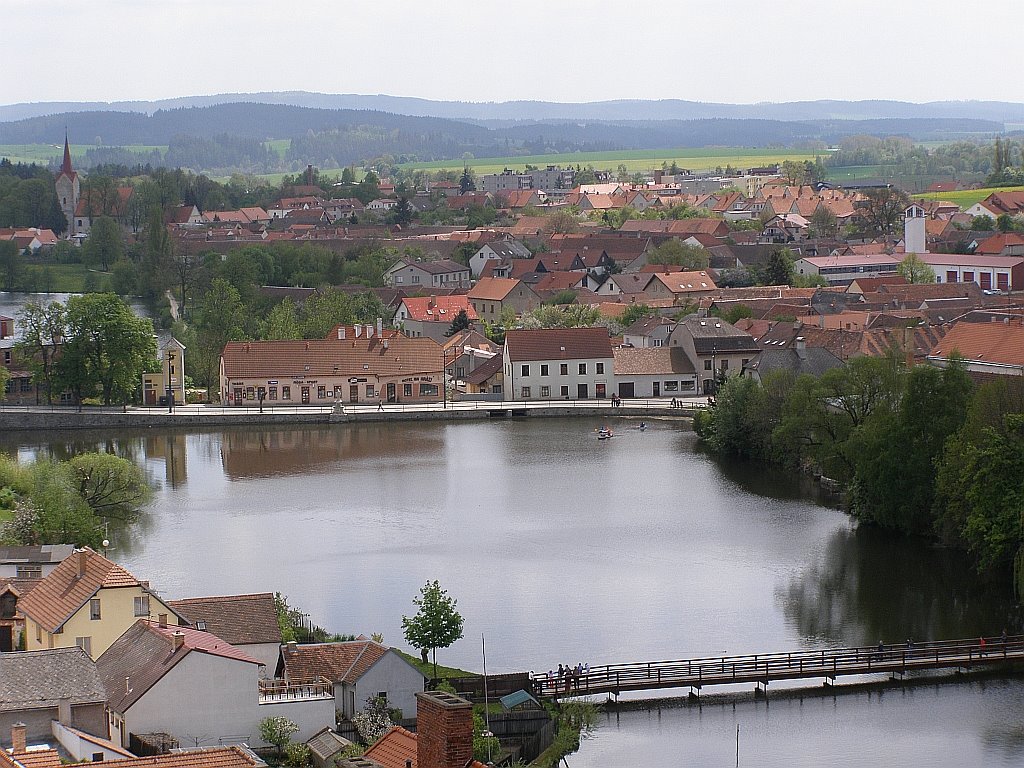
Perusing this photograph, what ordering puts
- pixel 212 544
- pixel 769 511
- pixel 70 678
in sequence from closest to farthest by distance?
1. pixel 70 678
2. pixel 212 544
3. pixel 769 511

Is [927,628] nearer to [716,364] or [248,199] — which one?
[716,364]

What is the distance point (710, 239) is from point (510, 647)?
52421 millimetres

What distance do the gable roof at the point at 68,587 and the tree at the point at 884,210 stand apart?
6182cm

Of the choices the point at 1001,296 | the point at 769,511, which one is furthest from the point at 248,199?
the point at 769,511

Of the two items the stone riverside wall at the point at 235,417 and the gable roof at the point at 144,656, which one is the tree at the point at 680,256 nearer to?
the stone riverside wall at the point at 235,417

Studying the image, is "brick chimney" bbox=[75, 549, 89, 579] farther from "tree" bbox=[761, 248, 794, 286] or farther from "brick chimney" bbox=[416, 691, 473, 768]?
"tree" bbox=[761, 248, 794, 286]

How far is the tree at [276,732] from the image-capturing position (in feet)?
48.0

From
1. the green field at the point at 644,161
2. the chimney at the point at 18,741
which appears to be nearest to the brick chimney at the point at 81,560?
the chimney at the point at 18,741

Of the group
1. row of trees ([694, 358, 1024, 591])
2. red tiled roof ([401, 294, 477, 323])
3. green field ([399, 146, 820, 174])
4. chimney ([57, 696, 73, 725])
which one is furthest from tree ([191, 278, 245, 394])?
green field ([399, 146, 820, 174])

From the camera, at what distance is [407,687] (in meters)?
16.0

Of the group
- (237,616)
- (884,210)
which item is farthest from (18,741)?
(884,210)

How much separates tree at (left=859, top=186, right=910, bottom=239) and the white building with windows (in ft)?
129

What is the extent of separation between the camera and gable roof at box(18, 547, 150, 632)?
16.0 meters

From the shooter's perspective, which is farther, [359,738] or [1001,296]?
[1001,296]
